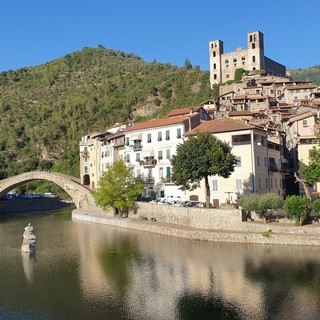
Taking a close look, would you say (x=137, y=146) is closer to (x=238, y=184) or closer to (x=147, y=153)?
(x=147, y=153)

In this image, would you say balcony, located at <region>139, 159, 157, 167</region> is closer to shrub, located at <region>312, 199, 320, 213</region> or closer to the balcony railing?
the balcony railing

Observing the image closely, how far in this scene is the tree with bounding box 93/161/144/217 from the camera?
54688 mm

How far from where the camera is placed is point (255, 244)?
3684 cm

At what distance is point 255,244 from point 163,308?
16.3 meters

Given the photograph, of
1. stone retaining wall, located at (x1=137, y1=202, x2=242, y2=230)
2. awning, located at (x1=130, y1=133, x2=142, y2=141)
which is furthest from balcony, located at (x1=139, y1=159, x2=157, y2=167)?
stone retaining wall, located at (x1=137, y1=202, x2=242, y2=230)

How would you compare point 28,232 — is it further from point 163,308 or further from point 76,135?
point 76,135

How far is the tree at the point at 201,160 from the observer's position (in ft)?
144

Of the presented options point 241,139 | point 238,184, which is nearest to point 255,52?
point 241,139

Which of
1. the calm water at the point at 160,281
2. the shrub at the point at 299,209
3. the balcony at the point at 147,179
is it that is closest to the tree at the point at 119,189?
the balcony at the point at 147,179

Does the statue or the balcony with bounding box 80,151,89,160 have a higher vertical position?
the balcony with bounding box 80,151,89,160

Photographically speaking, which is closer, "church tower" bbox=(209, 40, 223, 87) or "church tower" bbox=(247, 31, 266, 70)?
"church tower" bbox=(247, 31, 266, 70)

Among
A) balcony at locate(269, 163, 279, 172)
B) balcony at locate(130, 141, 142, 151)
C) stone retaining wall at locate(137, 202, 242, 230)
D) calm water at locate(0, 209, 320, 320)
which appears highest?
balcony at locate(130, 141, 142, 151)

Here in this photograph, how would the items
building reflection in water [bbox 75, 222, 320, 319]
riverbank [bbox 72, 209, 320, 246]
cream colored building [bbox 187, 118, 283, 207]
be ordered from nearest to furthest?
building reflection in water [bbox 75, 222, 320, 319], riverbank [bbox 72, 209, 320, 246], cream colored building [bbox 187, 118, 283, 207]

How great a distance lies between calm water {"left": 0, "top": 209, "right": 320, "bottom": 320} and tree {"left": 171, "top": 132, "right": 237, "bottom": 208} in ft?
23.4
